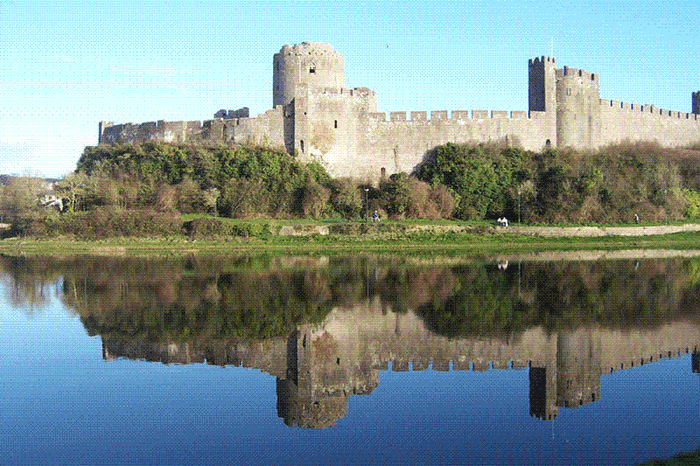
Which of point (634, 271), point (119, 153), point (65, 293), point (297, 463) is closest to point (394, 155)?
point (119, 153)

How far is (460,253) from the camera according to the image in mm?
22172

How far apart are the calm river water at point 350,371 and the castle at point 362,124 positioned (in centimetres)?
1412

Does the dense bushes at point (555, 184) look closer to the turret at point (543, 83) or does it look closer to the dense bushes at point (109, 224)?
the turret at point (543, 83)

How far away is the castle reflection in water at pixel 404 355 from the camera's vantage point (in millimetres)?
7719

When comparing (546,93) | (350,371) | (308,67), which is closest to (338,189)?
(308,67)

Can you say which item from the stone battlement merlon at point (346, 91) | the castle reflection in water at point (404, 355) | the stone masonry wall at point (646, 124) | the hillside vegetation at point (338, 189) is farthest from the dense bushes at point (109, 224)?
the stone masonry wall at point (646, 124)

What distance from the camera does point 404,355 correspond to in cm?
916

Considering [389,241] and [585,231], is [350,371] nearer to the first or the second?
[389,241]

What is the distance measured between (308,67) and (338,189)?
5.85 m

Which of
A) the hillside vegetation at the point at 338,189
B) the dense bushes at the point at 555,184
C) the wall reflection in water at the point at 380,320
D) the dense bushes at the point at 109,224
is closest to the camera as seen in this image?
the wall reflection in water at the point at 380,320

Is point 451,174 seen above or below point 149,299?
above

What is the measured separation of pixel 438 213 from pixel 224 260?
9891 mm

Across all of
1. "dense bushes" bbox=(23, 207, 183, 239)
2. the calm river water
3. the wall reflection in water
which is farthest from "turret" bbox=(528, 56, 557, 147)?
the calm river water

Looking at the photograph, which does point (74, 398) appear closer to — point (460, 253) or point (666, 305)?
point (666, 305)
